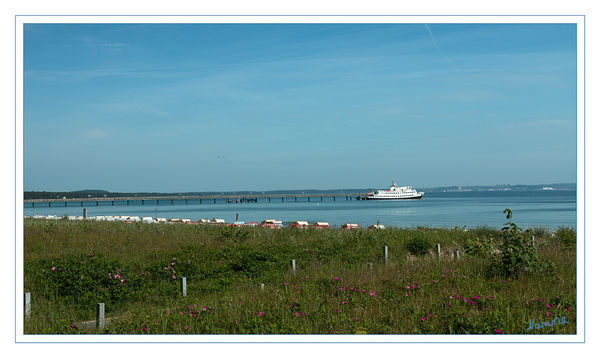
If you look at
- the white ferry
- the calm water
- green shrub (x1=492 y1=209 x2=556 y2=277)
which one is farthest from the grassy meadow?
the white ferry

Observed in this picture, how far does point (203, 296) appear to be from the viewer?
982 centimetres

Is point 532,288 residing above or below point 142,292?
above

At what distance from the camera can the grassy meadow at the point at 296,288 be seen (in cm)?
685

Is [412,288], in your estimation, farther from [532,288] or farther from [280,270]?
[280,270]

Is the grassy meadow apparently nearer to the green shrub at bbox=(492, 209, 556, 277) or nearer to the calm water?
the green shrub at bbox=(492, 209, 556, 277)

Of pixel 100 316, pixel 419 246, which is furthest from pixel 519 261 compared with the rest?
pixel 100 316

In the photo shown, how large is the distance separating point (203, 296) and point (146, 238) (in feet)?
32.5

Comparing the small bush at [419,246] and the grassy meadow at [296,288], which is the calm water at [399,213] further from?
the grassy meadow at [296,288]

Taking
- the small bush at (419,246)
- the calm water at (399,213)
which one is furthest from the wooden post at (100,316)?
the calm water at (399,213)

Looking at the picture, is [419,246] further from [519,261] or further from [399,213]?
[399,213]

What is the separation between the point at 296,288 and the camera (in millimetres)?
9258

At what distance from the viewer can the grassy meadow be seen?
6848 millimetres
